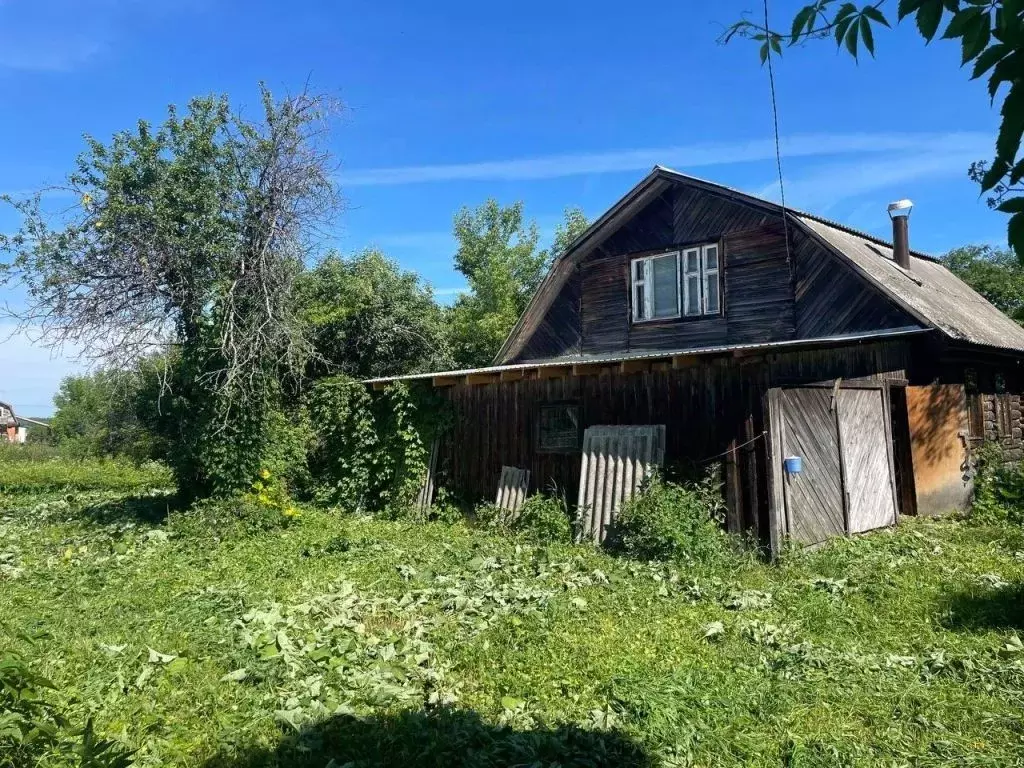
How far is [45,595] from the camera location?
7.68 metres

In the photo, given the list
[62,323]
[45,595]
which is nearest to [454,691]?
[45,595]

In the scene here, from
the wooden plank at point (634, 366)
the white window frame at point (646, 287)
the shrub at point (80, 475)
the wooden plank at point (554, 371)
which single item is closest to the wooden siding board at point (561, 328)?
the white window frame at point (646, 287)

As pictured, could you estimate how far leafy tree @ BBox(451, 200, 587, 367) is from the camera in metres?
28.2

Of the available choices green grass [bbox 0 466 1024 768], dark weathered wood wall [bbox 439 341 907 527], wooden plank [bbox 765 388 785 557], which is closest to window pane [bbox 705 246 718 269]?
dark weathered wood wall [bbox 439 341 907 527]

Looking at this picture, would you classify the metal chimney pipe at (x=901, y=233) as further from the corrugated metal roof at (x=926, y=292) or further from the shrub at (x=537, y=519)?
the shrub at (x=537, y=519)

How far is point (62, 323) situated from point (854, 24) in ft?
48.5

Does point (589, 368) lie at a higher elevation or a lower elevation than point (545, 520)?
higher

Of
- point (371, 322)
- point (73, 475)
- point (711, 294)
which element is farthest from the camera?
point (73, 475)

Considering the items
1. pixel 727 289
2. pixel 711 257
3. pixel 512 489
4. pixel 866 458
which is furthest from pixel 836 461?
pixel 711 257

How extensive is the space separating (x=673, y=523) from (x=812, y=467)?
217 cm

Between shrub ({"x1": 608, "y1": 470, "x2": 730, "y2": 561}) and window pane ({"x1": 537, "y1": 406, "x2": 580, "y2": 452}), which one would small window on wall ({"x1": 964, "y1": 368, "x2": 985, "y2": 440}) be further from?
window pane ({"x1": 537, "y1": 406, "x2": 580, "y2": 452})

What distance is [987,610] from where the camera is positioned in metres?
6.39

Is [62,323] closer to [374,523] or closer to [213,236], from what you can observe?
[213,236]

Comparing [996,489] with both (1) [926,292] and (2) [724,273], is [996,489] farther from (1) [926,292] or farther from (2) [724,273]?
(2) [724,273]
